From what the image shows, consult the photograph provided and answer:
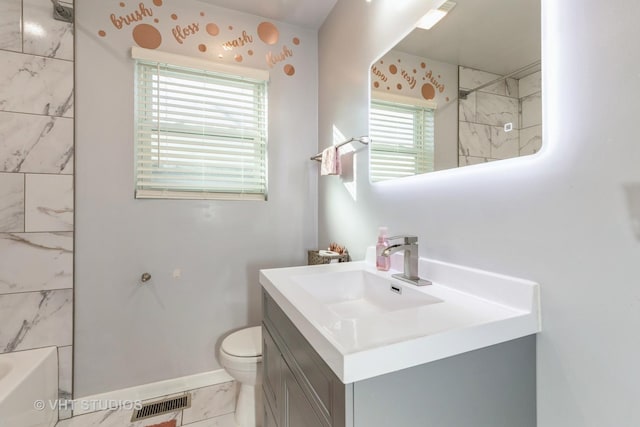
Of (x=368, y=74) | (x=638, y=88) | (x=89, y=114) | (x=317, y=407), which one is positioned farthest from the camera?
(x=89, y=114)

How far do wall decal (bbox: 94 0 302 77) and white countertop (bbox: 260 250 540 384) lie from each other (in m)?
1.71

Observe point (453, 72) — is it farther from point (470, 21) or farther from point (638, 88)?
point (638, 88)

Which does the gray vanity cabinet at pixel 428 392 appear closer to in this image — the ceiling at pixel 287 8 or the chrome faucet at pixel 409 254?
the chrome faucet at pixel 409 254

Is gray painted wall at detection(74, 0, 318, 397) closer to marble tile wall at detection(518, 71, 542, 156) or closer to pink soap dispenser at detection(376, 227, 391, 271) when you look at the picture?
pink soap dispenser at detection(376, 227, 391, 271)

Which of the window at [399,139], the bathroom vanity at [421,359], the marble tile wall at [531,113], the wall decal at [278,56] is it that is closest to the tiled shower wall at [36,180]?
the wall decal at [278,56]

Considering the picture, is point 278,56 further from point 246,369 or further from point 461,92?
point 246,369

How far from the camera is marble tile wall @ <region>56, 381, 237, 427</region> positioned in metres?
1.56

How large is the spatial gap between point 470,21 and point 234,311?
6.63 ft

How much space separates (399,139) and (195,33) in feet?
5.09

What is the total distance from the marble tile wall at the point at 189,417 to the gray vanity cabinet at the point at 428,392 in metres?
1.02

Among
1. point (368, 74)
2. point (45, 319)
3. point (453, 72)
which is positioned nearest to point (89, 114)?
point (45, 319)

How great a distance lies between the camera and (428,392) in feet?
2.14

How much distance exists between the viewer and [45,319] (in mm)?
1558

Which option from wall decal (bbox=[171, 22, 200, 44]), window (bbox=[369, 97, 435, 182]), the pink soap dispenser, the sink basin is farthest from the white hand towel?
wall decal (bbox=[171, 22, 200, 44])
